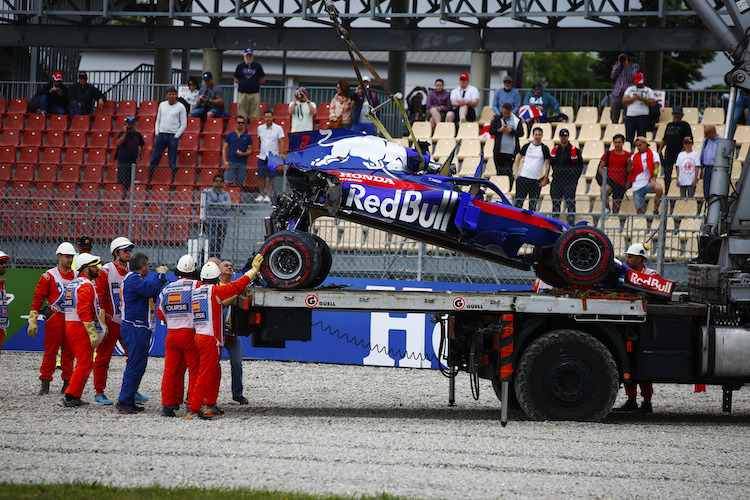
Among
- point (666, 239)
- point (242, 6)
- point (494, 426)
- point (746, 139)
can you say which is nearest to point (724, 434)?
point (494, 426)

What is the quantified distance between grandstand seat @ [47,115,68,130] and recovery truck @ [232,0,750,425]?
519 inches

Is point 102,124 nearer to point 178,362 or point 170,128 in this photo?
point 170,128

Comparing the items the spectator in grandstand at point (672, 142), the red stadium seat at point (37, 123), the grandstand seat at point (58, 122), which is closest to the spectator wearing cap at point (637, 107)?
the spectator in grandstand at point (672, 142)

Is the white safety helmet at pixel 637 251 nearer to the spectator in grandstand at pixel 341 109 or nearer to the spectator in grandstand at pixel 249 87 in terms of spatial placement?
the spectator in grandstand at pixel 341 109

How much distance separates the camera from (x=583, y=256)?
1053 cm

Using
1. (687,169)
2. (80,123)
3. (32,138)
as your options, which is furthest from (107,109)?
(687,169)

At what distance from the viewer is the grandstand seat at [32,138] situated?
21.6 m

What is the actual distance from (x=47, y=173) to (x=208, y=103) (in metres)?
3.78

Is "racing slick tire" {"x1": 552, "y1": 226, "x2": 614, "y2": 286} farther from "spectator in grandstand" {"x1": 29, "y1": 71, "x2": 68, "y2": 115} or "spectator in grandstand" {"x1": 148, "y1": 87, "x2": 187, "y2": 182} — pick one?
"spectator in grandstand" {"x1": 29, "y1": 71, "x2": 68, "y2": 115}

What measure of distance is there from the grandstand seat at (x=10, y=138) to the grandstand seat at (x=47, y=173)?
176 centimetres

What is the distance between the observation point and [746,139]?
1822cm

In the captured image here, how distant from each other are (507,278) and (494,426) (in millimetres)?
5170

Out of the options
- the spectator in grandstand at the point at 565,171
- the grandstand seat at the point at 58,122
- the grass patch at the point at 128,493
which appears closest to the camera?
the grass patch at the point at 128,493

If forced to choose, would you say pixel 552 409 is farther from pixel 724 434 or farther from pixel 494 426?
pixel 724 434
